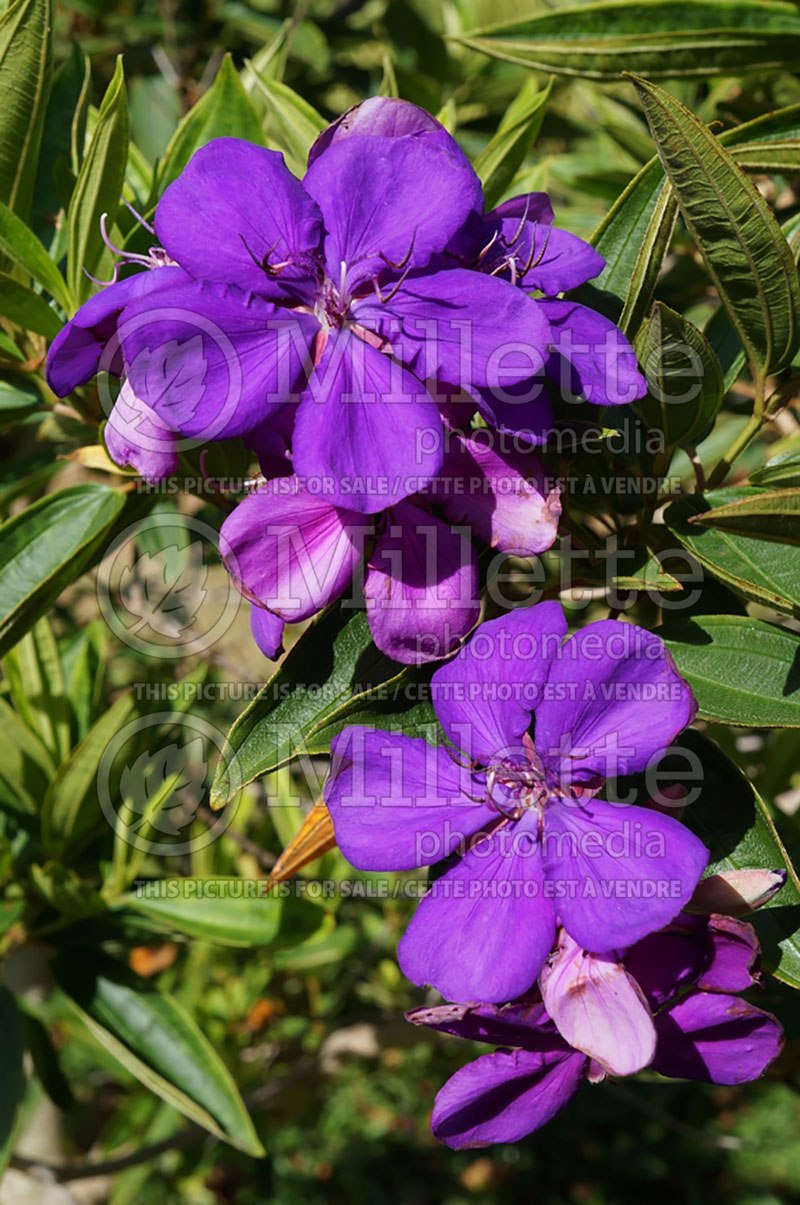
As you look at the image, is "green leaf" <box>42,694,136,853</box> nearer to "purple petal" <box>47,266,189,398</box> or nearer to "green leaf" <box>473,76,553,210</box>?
"purple petal" <box>47,266,189,398</box>

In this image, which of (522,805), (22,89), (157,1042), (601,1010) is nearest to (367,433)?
(522,805)

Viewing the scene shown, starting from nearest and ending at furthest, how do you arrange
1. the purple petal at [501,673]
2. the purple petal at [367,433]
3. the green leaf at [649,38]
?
the purple petal at [367,433], the purple petal at [501,673], the green leaf at [649,38]

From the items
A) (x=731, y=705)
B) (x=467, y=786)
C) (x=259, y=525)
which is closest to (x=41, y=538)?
(x=259, y=525)

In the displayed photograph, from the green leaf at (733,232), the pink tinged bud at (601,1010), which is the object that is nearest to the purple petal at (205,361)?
the green leaf at (733,232)

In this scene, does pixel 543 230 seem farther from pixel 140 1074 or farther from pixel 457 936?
pixel 140 1074

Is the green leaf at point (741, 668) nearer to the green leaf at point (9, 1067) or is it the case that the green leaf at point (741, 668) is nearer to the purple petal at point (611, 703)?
the purple petal at point (611, 703)
